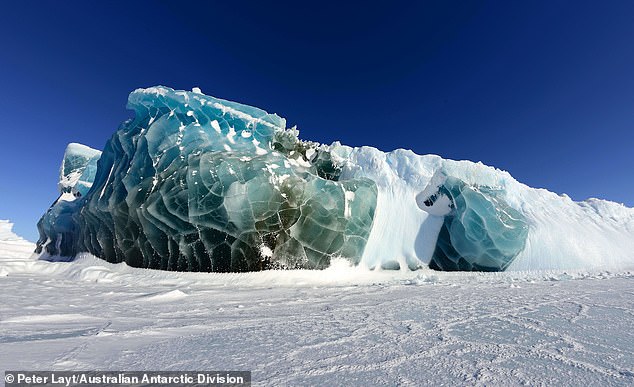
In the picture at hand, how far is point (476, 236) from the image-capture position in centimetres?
Answer: 1048

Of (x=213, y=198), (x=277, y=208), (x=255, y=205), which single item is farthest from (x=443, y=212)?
(x=213, y=198)

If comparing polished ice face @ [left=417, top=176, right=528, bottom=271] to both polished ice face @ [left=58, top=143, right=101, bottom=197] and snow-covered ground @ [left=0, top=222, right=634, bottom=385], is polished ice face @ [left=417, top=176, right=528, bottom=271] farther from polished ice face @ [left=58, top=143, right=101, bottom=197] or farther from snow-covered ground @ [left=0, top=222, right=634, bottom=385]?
polished ice face @ [left=58, top=143, right=101, bottom=197]

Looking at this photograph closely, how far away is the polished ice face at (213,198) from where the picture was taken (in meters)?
8.43

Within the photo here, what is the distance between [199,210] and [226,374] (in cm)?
705

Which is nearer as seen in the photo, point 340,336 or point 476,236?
point 340,336

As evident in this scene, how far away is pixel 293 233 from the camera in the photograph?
889 cm

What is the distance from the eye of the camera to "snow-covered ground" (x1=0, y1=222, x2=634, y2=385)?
190 cm

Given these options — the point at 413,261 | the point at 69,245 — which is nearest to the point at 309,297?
the point at 413,261

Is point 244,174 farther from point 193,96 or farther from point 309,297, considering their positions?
point 309,297

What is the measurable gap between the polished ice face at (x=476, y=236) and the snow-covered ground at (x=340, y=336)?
17.7 feet

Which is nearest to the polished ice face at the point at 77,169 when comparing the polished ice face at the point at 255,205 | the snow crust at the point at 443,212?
the polished ice face at the point at 255,205

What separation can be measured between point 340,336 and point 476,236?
926cm

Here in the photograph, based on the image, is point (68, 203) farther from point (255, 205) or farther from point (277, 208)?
point (277, 208)

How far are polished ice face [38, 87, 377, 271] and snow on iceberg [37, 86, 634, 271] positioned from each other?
0.11 ft
